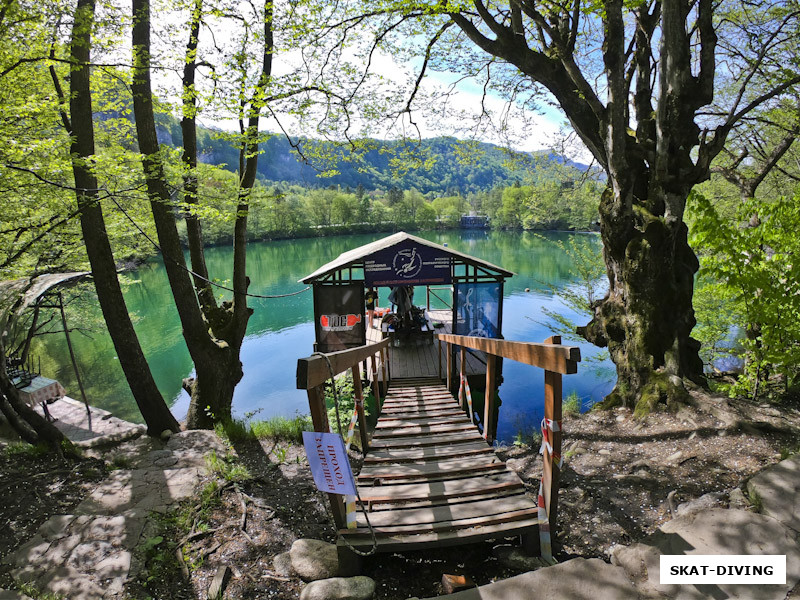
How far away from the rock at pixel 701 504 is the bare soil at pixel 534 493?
0.04m

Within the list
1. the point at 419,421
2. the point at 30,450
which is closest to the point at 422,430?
the point at 419,421

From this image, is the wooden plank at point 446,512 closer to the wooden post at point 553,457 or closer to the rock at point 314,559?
the wooden post at point 553,457

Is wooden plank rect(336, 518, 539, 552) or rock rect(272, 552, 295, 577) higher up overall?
wooden plank rect(336, 518, 539, 552)

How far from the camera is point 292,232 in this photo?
66188mm

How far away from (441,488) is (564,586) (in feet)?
3.18

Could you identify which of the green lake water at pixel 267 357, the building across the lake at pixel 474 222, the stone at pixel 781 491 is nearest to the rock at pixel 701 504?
the stone at pixel 781 491

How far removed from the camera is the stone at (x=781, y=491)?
2.25 metres

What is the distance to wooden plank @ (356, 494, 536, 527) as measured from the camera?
7.54ft

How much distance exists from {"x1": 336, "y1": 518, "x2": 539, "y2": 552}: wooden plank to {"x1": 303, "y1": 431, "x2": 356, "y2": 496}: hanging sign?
0.34 meters

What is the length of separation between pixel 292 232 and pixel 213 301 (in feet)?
200

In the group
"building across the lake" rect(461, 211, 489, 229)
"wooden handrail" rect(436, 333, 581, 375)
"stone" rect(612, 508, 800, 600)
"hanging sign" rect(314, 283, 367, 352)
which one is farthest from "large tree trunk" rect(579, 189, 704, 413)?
"building across the lake" rect(461, 211, 489, 229)

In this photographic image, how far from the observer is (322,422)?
87.7 inches

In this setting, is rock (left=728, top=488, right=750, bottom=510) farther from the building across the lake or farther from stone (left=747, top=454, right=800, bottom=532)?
the building across the lake

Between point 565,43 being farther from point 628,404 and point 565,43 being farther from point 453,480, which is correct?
point 453,480
